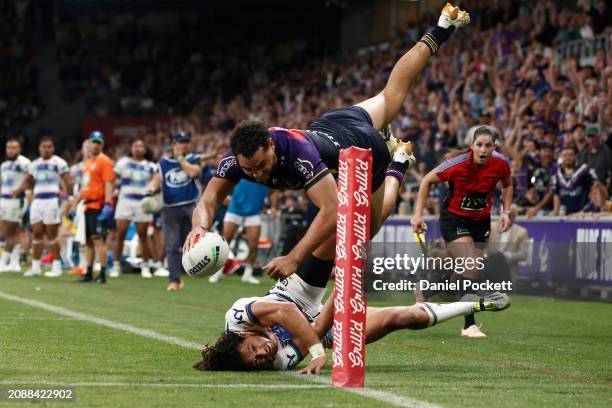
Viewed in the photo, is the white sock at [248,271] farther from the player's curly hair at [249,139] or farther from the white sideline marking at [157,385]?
the white sideline marking at [157,385]

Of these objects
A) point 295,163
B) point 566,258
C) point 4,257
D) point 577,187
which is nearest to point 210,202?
point 295,163

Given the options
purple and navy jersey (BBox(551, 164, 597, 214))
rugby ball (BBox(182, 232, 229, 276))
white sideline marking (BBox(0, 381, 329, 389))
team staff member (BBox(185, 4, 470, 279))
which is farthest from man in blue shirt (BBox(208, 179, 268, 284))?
white sideline marking (BBox(0, 381, 329, 389))

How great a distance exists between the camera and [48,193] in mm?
20562

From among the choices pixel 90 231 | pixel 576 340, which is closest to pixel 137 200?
Result: pixel 90 231

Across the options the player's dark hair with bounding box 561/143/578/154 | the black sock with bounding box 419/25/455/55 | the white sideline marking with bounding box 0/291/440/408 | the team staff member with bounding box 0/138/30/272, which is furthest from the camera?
the team staff member with bounding box 0/138/30/272

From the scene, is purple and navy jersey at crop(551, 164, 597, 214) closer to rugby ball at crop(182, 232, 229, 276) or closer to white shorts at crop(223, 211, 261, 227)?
white shorts at crop(223, 211, 261, 227)

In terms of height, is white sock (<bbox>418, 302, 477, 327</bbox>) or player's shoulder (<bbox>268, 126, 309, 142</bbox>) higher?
player's shoulder (<bbox>268, 126, 309, 142</bbox>)

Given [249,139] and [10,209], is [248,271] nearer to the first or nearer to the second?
[10,209]

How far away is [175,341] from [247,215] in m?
9.71

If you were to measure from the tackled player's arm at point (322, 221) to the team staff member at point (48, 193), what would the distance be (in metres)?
13.2

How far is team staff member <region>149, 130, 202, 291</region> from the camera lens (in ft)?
59.9

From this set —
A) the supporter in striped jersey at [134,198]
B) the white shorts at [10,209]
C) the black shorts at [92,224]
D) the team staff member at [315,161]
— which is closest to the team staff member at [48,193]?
the supporter in striped jersey at [134,198]

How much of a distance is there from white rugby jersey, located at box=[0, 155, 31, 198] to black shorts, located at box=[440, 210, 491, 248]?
1198cm

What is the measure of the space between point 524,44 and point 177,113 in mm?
21366
